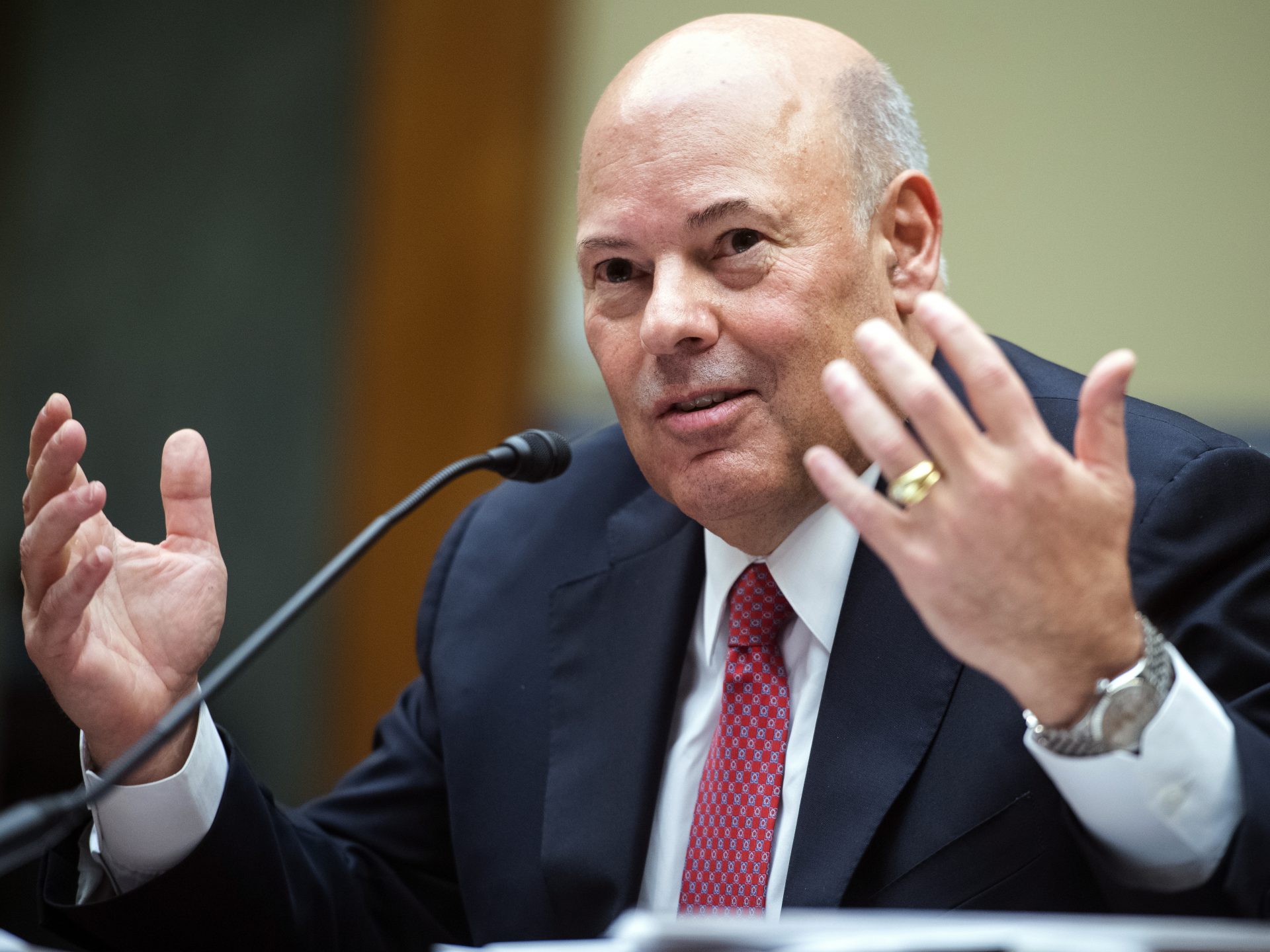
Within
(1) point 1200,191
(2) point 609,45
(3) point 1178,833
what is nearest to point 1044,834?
(3) point 1178,833

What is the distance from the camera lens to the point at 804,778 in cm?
140

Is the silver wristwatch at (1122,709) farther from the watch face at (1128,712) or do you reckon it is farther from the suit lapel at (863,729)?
the suit lapel at (863,729)

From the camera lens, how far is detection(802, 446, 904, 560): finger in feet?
3.40

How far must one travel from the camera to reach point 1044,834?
4.14 feet

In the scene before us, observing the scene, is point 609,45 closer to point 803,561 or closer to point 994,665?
point 803,561

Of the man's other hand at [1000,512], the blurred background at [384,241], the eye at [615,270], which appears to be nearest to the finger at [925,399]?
the man's other hand at [1000,512]

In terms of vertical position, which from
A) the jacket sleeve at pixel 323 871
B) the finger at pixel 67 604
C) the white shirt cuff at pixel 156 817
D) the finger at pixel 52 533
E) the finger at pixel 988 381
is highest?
the finger at pixel 988 381

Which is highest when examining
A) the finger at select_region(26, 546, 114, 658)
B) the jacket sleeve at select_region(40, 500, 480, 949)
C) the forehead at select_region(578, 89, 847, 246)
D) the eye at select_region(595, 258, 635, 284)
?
the forehead at select_region(578, 89, 847, 246)

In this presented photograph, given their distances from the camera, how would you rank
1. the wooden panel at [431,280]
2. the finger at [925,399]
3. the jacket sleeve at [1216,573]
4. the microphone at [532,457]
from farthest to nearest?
the wooden panel at [431,280], the microphone at [532,457], the jacket sleeve at [1216,573], the finger at [925,399]

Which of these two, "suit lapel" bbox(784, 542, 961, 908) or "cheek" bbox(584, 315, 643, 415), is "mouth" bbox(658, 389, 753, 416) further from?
"suit lapel" bbox(784, 542, 961, 908)

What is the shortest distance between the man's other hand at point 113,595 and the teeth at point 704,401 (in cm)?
51

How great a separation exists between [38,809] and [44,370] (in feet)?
10.9

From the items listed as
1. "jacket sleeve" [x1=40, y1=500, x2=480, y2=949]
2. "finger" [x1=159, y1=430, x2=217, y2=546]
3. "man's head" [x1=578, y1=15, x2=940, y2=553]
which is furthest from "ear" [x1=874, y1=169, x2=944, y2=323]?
"finger" [x1=159, y1=430, x2=217, y2=546]

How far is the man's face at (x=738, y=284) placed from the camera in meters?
1.45
